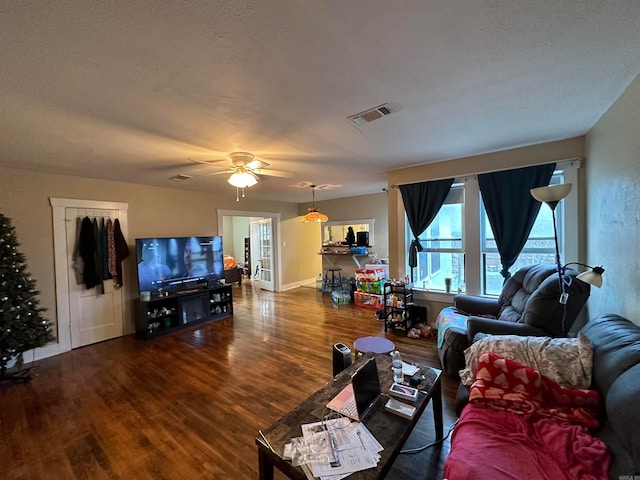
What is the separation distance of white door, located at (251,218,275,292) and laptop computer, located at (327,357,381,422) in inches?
224

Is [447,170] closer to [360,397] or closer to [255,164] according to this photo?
[255,164]

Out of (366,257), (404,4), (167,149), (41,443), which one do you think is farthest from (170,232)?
(404,4)

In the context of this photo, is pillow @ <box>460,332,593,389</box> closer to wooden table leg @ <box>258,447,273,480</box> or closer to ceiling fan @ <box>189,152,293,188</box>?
wooden table leg @ <box>258,447,273,480</box>

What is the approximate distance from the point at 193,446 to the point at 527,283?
11.0ft

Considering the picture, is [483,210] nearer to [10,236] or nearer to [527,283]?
[527,283]

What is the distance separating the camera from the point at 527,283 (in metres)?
2.72

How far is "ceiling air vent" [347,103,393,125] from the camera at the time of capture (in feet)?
6.59

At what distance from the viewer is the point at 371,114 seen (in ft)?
6.88

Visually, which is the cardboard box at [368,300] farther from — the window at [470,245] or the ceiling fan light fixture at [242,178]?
the ceiling fan light fixture at [242,178]

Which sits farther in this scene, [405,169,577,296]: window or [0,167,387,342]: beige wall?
[0,167,387,342]: beige wall

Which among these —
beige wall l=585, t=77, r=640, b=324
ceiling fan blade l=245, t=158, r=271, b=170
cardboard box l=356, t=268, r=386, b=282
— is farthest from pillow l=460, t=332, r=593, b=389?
cardboard box l=356, t=268, r=386, b=282

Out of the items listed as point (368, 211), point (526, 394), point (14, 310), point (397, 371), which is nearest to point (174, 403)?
point (397, 371)

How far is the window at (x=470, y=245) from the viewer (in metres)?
3.10

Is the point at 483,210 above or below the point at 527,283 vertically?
Answer: above
